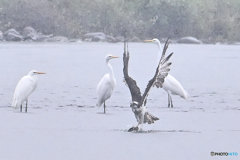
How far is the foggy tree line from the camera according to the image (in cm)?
6750

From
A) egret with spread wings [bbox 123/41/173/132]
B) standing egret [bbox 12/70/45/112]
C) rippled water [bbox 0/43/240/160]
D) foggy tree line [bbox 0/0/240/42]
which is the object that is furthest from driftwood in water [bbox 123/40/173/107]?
foggy tree line [bbox 0/0/240/42]

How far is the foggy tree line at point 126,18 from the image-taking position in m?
67.5

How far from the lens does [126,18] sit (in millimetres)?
68750

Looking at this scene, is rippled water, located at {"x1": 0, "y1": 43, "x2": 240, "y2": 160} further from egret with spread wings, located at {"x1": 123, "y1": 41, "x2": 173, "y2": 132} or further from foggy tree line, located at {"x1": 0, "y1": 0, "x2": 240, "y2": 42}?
foggy tree line, located at {"x1": 0, "y1": 0, "x2": 240, "y2": 42}

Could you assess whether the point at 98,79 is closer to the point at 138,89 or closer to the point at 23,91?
the point at 23,91

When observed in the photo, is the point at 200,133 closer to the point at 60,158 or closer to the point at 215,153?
the point at 215,153

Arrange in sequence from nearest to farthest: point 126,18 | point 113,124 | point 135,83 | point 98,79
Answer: point 135,83, point 113,124, point 98,79, point 126,18

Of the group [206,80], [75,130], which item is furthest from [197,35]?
[75,130]

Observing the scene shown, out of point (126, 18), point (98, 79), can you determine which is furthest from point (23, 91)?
point (126, 18)

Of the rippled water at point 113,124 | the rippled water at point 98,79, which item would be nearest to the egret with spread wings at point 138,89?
the rippled water at point 113,124

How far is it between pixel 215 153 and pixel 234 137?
5.42ft

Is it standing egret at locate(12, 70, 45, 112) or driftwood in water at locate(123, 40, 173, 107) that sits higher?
driftwood in water at locate(123, 40, 173, 107)

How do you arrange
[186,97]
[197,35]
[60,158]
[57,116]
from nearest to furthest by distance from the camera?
[60,158], [57,116], [186,97], [197,35]

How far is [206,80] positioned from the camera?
27.0 m
